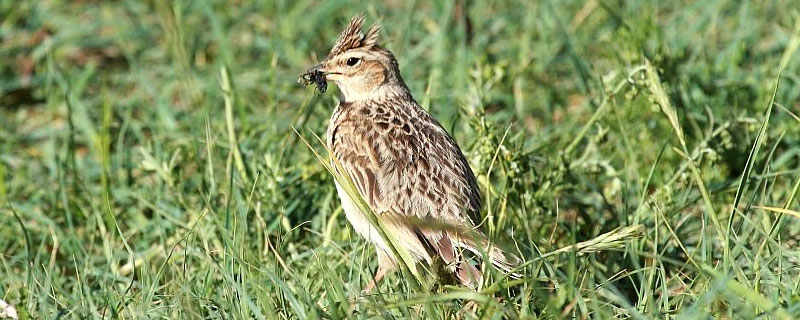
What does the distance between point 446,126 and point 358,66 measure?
3.96ft

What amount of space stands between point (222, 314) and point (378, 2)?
13.8ft

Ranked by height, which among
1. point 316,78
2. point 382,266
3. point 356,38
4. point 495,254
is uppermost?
point 356,38

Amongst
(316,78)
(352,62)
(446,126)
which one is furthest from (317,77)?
(446,126)

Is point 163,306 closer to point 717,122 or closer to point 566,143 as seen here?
point 566,143

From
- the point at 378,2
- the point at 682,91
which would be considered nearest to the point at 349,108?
the point at 682,91

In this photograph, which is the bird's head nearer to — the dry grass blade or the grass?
the grass

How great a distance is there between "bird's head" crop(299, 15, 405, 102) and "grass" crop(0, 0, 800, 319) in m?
0.29

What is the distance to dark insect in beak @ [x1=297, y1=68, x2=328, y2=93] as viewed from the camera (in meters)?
5.93

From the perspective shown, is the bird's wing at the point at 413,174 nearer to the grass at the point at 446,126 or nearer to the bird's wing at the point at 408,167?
the bird's wing at the point at 408,167

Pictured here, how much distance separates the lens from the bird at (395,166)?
5.07 m

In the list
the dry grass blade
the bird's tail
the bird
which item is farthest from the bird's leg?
the dry grass blade

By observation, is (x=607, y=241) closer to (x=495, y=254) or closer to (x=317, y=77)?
(x=495, y=254)

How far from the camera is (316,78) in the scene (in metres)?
5.98

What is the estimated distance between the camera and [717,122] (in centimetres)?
653
